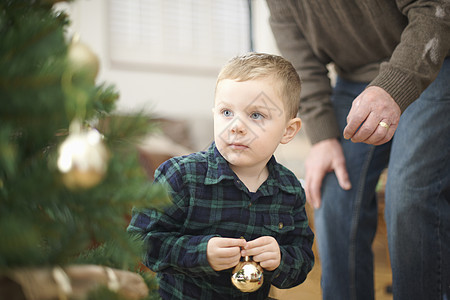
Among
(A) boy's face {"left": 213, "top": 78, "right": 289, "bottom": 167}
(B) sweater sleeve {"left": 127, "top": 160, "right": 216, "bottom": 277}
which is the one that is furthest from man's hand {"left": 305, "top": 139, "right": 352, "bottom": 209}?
(B) sweater sleeve {"left": 127, "top": 160, "right": 216, "bottom": 277}

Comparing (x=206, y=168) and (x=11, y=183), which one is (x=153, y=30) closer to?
(x=206, y=168)

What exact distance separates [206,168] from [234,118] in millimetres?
135

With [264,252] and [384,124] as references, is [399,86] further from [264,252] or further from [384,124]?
[264,252]

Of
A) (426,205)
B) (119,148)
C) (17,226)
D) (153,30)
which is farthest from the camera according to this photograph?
(153,30)

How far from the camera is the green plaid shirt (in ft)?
2.74

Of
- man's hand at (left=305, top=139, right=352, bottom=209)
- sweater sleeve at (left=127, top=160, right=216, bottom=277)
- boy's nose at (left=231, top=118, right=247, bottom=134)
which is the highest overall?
boy's nose at (left=231, top=118, right=247, bottom=134)

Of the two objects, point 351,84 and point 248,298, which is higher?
point 351,84

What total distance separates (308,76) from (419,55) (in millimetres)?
347

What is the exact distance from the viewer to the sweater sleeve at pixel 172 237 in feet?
2.63

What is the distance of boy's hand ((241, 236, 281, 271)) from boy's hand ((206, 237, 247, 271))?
17 millimetres

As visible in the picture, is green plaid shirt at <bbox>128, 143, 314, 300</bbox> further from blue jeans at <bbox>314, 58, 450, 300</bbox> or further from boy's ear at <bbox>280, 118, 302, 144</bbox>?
blue jeans at <bbox>314, 58, 450, 300</bbox>

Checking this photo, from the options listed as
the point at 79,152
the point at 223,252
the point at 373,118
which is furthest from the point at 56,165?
the point at 373,118

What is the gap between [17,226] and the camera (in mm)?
375

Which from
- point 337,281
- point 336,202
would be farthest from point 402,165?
point 337,281
